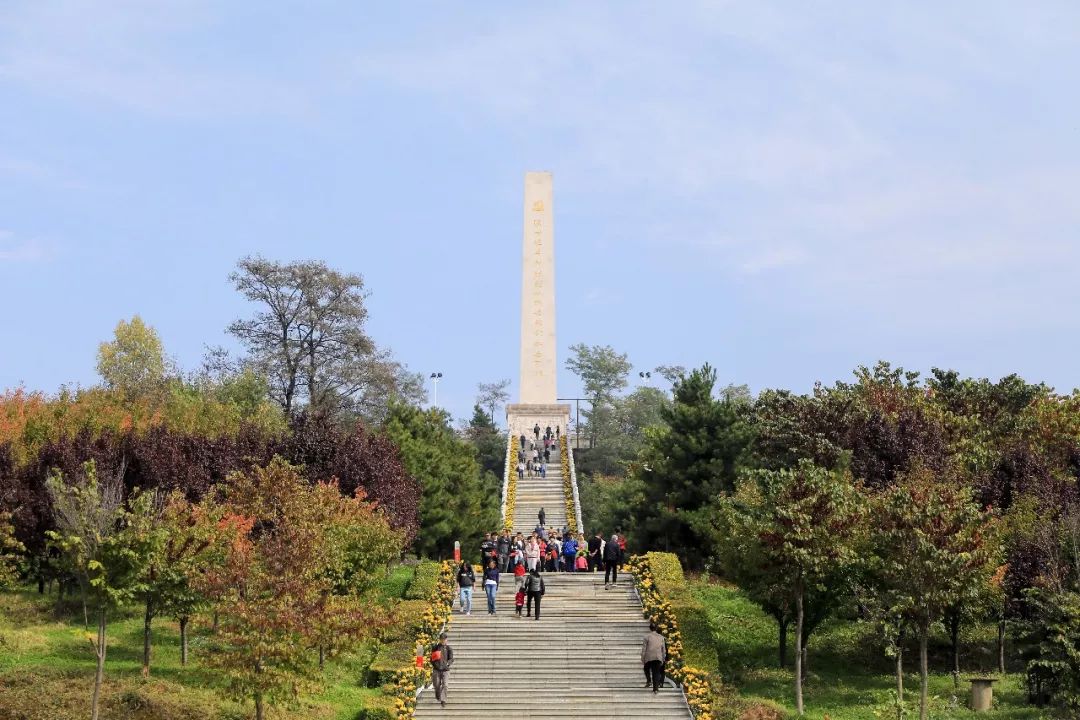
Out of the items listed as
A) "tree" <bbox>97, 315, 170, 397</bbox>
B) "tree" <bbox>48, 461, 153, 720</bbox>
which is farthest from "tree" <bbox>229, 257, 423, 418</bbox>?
"tree" <bbox>48, 461, 153, 720</bbox>

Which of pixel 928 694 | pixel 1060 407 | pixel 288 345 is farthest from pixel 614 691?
pixel 288 345

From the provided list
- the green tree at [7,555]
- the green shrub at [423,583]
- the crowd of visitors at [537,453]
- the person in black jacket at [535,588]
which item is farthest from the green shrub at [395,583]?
the crowd of visitors at [537,453]

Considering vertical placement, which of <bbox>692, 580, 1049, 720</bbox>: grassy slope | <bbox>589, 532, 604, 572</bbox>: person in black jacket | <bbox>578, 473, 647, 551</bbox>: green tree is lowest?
<bbox>692, 580, 1049, 720</bbox>: grassy slope

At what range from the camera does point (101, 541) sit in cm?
2414

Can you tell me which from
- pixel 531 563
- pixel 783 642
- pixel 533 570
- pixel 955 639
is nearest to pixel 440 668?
pixel 533 570

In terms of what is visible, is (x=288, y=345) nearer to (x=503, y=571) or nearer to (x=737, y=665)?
(x=503, y=571)

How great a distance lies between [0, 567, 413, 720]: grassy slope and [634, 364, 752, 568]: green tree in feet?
40.4

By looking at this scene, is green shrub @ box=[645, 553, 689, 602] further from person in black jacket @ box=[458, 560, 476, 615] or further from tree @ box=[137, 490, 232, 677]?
tree @ box=[137, 490, 232, 677]

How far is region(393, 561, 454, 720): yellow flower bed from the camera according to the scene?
2630cm

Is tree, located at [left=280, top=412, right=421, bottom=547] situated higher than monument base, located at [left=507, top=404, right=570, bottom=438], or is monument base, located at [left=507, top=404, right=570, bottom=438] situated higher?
monument base, located at [left=507, top=404, right=570, bottom=438]

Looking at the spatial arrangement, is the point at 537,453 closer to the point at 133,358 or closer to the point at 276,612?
the point at 133,358

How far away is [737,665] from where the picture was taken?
102ft

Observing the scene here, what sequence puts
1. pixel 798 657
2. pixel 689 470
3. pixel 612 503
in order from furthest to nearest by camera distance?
pixel 612 503, pixel 689 470, pixel 798 657

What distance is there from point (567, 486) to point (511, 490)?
2226 millimetres
